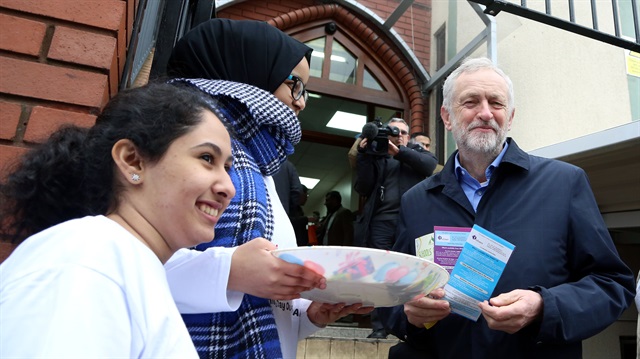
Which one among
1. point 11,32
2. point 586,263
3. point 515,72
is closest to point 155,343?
point 11,32

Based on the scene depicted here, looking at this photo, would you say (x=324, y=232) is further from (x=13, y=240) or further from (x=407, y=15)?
(x=13, y=240)

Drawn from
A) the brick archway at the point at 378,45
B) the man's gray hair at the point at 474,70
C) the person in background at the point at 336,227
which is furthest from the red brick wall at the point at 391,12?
the man's gray hair at the point at 474,70

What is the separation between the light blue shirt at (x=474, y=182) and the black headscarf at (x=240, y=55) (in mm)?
788

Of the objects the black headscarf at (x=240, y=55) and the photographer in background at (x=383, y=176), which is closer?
the black headscarf at (x=240, y=55)

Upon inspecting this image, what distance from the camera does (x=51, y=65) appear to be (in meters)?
1.36

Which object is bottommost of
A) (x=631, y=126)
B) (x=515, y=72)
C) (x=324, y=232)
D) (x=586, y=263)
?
(x=324, y=232)

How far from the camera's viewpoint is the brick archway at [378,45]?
19.7 feet

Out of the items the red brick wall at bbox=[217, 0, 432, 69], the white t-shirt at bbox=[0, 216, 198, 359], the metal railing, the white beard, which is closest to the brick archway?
the red brick wall at bbox=[217, 0, 432, 69]

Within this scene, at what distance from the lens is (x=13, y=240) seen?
38.0 inches

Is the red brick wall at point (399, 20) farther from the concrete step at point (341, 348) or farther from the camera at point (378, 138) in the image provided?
the concrete step at point (341, 348)

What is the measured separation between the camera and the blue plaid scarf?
1019mm

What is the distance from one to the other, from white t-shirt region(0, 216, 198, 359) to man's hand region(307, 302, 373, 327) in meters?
0.53

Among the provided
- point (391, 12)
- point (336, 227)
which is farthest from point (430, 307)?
point (391, 12)

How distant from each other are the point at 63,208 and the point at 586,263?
4.67 ft
